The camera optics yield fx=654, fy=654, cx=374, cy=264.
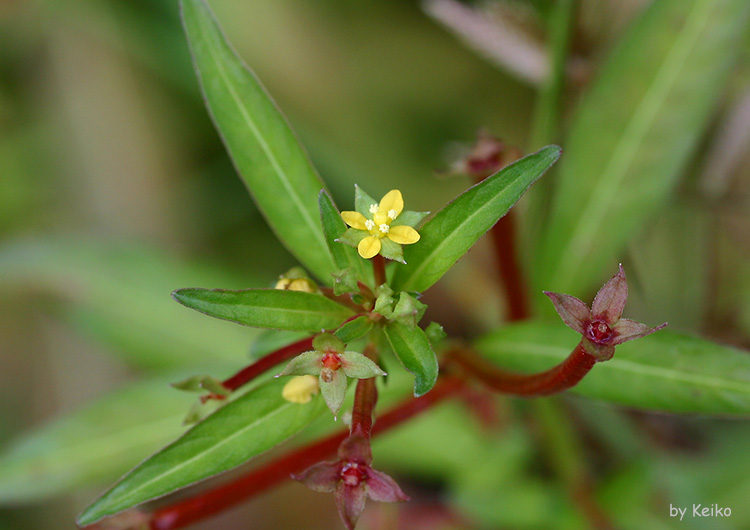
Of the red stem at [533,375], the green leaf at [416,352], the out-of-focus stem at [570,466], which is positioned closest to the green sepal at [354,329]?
the green leaf at [416,352]

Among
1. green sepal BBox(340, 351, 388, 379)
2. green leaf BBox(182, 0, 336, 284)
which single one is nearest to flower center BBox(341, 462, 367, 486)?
green sepal BBox(340, 351, 388, 379)

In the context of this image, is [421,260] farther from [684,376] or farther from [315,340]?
[684,376]

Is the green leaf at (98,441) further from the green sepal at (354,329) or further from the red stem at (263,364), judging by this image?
the green sepal at (354,329)

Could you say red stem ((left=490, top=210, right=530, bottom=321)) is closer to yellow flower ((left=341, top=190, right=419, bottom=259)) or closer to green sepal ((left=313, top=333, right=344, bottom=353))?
yellow flower ((left=341, top=190, right=419, bottom=259))

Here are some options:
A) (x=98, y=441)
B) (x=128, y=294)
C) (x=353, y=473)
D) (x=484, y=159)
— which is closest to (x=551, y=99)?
(x=484, y=159)

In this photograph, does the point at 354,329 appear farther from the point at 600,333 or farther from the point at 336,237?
the point at 600,333

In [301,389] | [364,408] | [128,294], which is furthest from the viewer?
[128,294]
